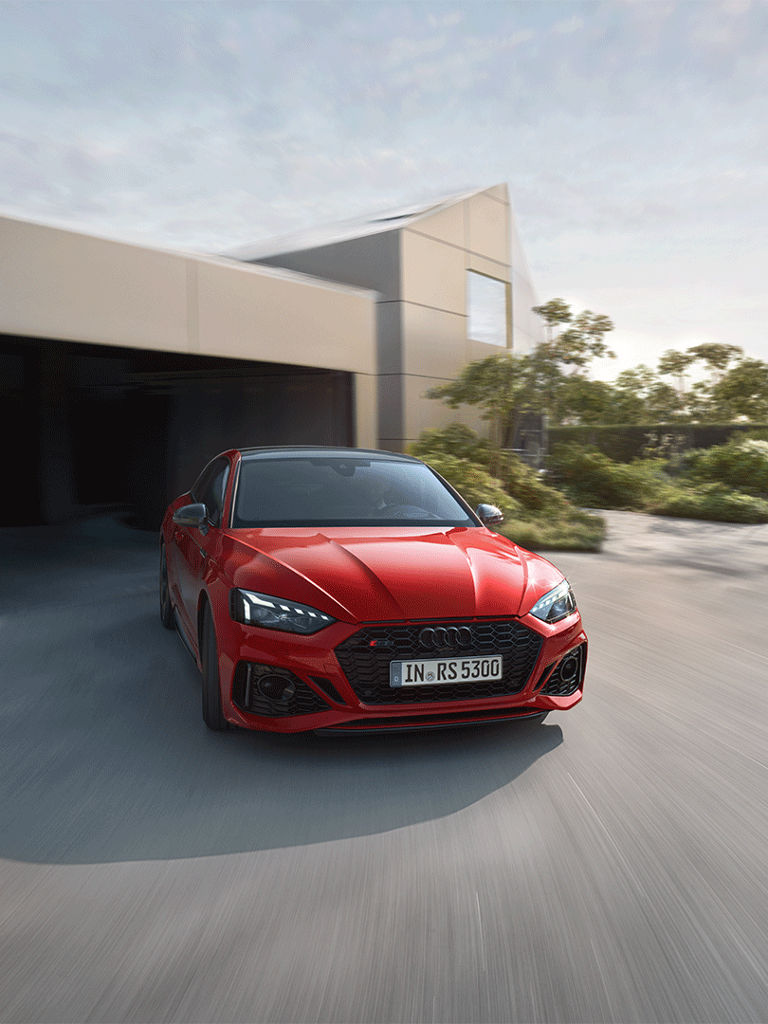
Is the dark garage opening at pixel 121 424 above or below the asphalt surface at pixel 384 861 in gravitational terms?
above

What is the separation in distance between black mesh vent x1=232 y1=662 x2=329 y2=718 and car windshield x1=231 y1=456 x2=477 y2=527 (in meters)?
1.25

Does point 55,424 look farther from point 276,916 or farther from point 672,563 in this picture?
point 276,916

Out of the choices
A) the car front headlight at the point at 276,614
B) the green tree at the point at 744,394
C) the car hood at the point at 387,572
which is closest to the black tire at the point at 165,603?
the car hood at the point at 387,572

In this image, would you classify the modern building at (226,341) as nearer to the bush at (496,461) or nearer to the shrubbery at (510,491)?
the bush at (496,461)

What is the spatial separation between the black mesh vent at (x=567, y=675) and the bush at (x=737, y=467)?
16.2 m

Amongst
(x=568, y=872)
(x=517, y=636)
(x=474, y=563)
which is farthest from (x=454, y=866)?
(x=474, y=563)

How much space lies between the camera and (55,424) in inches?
704

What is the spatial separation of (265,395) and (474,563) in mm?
11876

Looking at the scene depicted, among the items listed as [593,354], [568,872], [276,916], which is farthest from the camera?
[593,354]

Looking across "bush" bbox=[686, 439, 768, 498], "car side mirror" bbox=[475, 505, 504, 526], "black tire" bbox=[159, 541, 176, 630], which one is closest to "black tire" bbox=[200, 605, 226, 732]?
"car side mirror" bbox=[475, 505, 504, 526]

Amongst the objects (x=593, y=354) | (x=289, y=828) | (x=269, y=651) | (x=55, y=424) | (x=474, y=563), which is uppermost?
(x=593, y=354)

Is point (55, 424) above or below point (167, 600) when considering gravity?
above

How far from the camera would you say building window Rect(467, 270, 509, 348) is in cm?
1650

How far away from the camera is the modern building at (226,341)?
948cm
